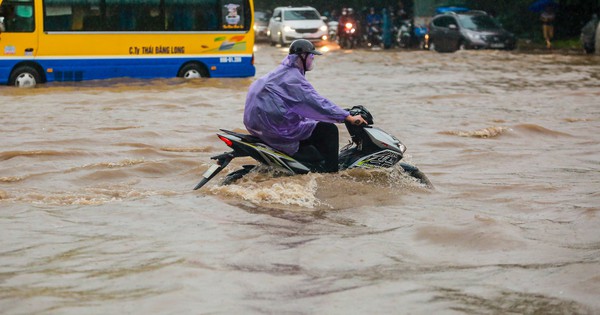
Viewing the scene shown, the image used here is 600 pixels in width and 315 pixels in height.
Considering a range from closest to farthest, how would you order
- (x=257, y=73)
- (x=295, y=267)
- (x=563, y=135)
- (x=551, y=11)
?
(x=295, y=267), (x=563, y=135), (x=257, y=73), (x=551, y=11)

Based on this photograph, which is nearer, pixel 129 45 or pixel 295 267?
pixel 295 267

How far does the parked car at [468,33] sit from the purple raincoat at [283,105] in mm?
26993

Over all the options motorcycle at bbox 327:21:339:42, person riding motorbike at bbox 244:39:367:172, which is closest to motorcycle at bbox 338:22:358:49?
motorcycle at bbox 327:21:339:42

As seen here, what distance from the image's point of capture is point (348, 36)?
42.4 metres

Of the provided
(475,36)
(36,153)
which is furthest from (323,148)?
(475,36)

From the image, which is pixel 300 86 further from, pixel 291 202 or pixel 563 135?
pixel 563 135

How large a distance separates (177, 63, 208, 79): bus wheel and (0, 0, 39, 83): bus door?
3.13 metres

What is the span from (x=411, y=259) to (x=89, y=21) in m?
16.1

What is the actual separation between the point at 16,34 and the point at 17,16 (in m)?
0.35

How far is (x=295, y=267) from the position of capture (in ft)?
22.1

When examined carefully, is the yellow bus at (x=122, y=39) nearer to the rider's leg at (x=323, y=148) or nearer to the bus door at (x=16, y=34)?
the bus door at (x=16, y=34)

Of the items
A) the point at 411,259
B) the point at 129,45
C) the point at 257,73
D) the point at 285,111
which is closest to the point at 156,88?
the point at 129,45

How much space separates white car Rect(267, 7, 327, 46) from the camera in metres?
41.2

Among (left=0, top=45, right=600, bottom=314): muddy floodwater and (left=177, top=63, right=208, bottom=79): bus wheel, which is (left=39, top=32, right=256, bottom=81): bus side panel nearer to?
(left=177, top=63, right=208, bottom=79): bus wheel
